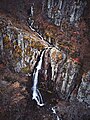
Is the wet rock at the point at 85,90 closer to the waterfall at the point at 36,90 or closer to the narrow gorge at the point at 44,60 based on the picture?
the narrow gorge at the point at 44,60

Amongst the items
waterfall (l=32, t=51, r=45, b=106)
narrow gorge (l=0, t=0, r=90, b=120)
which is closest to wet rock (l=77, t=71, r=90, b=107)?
narrow gorge (l=0, t=0, r=90, b=120)

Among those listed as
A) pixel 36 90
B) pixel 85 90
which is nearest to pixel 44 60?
pixel 36 90

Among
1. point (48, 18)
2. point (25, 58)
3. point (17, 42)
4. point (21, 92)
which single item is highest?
point (48, 18)

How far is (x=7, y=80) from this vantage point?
15633mm

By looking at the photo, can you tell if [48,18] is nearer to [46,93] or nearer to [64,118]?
[46,93]

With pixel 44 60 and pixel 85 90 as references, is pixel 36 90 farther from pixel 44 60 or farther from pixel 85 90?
pixel 85 90

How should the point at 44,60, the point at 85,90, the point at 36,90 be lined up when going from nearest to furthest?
the point at 85,90 → the point at 44,60 → the point at 36,90

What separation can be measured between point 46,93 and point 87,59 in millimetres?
3878

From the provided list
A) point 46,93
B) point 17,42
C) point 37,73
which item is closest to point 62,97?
point 46,93

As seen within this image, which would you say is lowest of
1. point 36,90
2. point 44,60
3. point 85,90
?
point 36,90

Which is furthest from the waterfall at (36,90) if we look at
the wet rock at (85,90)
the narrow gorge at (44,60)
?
the wet rock at (85,90)

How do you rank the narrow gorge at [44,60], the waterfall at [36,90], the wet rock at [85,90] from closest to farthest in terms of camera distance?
the wet rock at [85,90]
the narrow gorge at [44,60]
the waterfall at [36,90]

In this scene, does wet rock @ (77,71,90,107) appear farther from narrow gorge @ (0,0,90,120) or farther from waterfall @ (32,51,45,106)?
waterfall @ (32,51,45,106)

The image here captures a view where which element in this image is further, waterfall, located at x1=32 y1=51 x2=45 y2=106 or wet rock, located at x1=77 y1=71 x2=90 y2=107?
waterfall, located at x1=32 y1=51 x2=45 y2=106
